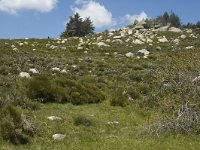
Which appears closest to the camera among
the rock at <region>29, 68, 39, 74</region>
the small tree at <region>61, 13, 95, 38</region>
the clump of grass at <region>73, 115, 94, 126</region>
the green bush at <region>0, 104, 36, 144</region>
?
the green bush at <region>0, 104, 36, 144</region>

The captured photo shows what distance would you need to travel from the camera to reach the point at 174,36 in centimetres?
6300

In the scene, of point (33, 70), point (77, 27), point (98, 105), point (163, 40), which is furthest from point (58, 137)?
point (77, 27)

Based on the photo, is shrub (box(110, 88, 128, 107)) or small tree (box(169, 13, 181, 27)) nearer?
shrub (box(110, 88, 128, 107))

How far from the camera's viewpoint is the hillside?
53.1 ft

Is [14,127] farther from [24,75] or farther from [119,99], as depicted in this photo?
[24,75]

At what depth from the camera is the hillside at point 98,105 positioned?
16.2m

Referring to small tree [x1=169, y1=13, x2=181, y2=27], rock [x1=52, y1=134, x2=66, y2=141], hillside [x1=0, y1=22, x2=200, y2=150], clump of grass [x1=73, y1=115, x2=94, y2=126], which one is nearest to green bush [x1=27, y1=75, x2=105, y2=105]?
hillside [x1=0, y1=22, x2=200, y2=150]

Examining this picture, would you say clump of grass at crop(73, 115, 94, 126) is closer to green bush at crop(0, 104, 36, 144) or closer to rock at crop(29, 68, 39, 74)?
green bush at crop(0, 104, 36, 144)

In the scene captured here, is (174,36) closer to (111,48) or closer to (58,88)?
(111,48)

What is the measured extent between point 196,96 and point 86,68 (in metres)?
14.0

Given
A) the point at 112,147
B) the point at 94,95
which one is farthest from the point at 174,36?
the point at 112,147

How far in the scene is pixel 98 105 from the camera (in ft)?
75.3

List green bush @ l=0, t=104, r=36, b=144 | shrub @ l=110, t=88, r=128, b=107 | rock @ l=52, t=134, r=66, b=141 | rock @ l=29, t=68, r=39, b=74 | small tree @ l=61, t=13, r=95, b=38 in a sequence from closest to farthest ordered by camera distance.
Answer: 1. green bush @ l=0, t=104, r=36, b=144
2. rock @ l=52, t=134, r=66, b=141
3. shrub @ l=110, t=88, r=128, b=107
4. rock @ l=29, t=68, r=39, b=74
5. small tree @ l=61, t=13, r=95, b=38

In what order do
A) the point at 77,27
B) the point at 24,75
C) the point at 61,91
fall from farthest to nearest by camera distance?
1. the point at 77,27
2. the point at 24,75
3. the point at 61,91
